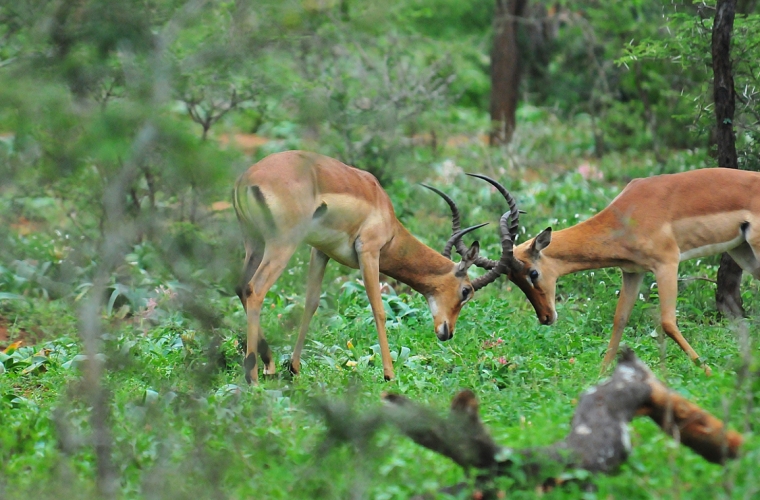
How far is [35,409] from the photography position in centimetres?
609

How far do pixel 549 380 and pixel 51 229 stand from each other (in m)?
6.19

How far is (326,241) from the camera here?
24.1 feet

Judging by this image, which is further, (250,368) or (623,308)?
(623,308)

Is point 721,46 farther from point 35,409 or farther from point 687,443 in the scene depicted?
point 35,409

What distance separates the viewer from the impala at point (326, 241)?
6.96 meters

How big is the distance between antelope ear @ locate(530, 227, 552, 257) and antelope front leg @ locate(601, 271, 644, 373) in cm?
67

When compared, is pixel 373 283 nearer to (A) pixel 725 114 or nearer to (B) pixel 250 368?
(B) pixel 250 368

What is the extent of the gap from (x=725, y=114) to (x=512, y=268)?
2.14 meters

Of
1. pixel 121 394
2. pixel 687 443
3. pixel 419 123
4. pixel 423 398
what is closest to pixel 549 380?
pixel 423 398

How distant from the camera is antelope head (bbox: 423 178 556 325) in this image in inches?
289

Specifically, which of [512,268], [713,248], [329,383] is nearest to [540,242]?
[512,268]

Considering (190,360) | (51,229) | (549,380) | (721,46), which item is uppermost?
(721,46)

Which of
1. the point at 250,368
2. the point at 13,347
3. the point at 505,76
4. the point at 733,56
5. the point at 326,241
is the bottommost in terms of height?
the point at 13,347

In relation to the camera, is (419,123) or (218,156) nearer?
(218,156)
